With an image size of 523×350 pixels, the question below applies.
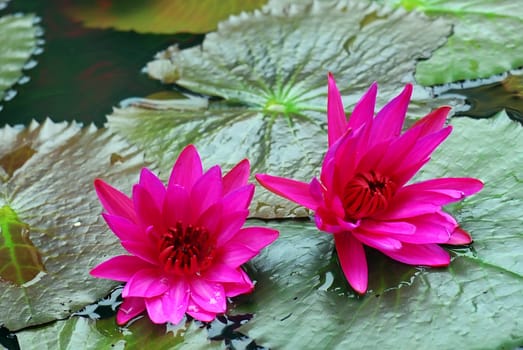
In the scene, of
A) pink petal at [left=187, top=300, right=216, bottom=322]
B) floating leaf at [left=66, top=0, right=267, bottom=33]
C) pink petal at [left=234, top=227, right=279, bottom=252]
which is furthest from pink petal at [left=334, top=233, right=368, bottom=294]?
floating leaf at [left=66, top=0, right=267, bottom=33]

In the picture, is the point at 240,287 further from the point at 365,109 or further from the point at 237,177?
the point at 365,109

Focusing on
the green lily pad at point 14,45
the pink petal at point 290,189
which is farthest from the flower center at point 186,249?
the green lily pad at point 14,45

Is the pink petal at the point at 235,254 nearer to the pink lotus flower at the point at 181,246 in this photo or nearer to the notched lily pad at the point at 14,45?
the pink lotus flower at the point at 181,246

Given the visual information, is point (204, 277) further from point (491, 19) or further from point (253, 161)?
point (491, 19)

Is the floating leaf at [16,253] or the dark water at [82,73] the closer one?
the floating leaf at [16,253]

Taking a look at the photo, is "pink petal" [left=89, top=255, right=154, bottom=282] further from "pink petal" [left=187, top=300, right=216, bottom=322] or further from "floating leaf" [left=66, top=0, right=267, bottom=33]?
"floating leaf" [left=66, top=0, right=267, bottom=33]
